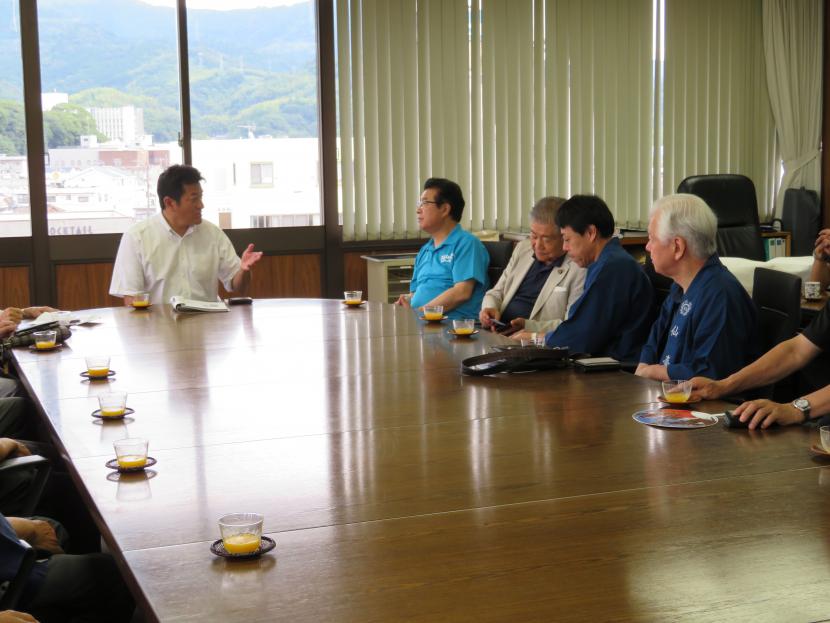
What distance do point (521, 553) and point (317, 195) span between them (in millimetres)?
A: 5756

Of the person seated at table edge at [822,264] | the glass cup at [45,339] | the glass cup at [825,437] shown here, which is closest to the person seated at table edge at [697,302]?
the glass cup at [825,437]

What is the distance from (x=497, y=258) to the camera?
5.49 meters

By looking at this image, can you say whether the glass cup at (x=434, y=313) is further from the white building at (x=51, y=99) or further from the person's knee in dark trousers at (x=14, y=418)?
the white building at (x=51, y=99)

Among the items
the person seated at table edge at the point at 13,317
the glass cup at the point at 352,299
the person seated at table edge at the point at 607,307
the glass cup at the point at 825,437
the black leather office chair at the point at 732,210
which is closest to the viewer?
the glass cup at the point at 825,437

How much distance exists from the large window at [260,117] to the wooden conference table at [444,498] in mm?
3835

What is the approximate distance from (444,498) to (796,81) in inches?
265

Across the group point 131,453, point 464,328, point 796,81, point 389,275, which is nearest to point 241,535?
point 131,453

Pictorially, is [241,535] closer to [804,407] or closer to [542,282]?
[804,407]

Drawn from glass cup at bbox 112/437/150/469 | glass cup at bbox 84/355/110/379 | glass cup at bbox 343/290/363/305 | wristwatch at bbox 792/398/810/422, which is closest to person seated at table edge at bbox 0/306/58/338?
glass cup at bbox 84/355/110/379

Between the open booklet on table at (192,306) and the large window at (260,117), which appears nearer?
the open booklet on table at (192,306)

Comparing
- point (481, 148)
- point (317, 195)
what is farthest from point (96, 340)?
point (481, 148)

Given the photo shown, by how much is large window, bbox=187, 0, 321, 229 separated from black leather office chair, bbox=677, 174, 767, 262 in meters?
2.59

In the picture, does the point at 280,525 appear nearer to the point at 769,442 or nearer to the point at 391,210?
the point at 769,442

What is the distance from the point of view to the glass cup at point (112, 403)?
2.64m
